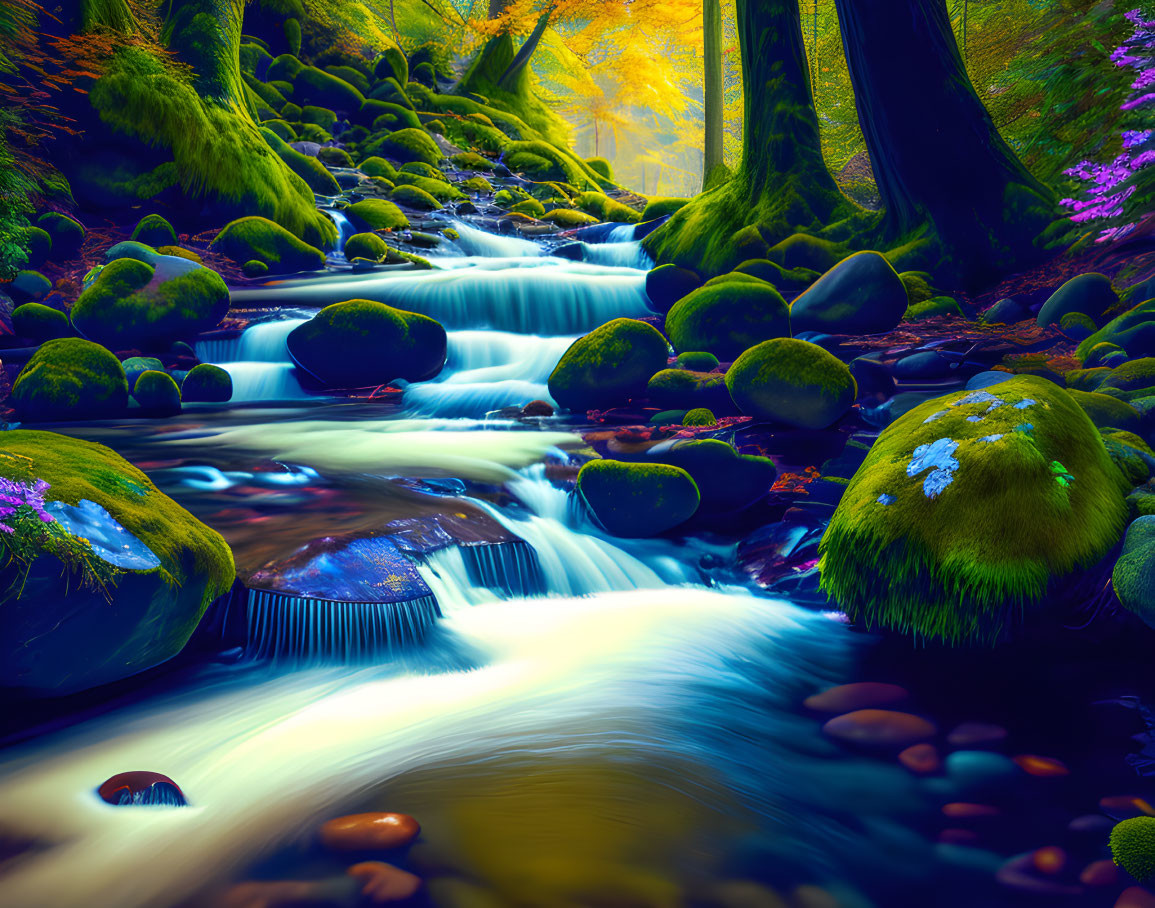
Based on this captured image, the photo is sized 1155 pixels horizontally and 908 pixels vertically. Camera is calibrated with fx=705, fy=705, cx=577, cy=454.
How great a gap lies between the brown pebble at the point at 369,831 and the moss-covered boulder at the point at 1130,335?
644 centimetres

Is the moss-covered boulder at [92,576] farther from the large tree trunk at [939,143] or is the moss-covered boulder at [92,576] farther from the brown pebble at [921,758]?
the large tree trunk at [939,143]

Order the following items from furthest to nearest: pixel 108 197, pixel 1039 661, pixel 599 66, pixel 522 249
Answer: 1. pixel 599 66
2. pixel 522 249
3. pixel 108 197
4. pixel 1039 661

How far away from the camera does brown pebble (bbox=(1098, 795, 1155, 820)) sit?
7.48ft

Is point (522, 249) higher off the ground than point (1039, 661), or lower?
higher

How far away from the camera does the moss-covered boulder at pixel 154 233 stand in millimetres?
11000

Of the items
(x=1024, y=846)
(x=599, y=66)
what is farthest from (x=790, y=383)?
(x=599, y=66)

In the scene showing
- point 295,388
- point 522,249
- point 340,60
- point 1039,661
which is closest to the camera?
point 1039,661

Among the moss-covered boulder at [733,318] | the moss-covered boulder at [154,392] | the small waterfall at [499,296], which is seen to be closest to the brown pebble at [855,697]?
the moss-covered boulder at [733,318]

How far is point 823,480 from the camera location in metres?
5.10

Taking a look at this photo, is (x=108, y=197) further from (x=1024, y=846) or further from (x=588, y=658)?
(x=1024, y=846)

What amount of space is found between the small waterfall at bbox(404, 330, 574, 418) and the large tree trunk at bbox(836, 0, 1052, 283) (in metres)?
5.08

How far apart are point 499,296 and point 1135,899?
33.2 feet

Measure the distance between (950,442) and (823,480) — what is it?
5.24ft

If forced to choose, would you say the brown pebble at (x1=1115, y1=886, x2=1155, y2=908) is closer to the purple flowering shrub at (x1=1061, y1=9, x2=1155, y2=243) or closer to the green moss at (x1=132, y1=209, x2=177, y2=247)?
the purple flowering shrub at (x1=1061, y1=9, x2=1155, y2=243)
